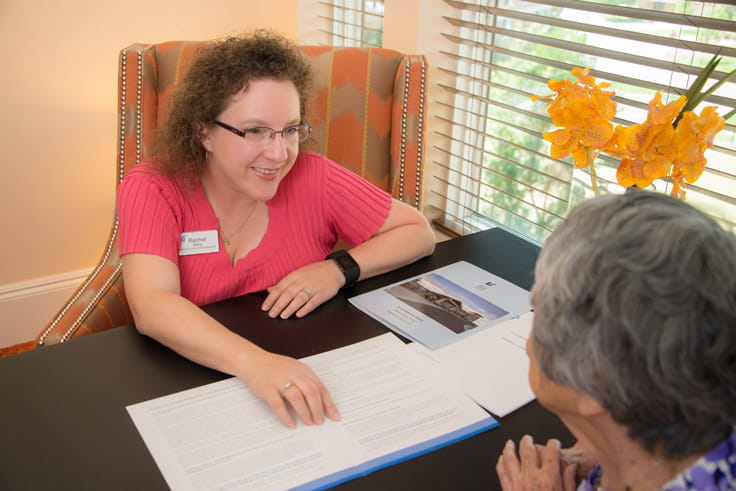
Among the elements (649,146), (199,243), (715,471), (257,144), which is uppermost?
(649,146)

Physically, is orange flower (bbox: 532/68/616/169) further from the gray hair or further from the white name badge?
the white name badge

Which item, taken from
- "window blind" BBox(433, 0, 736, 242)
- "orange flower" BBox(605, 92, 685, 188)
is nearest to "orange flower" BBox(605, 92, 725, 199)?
"orange flower" BBox(605, 92, 685, 188)

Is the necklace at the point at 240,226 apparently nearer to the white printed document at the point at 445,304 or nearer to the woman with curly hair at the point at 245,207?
the woman with curly hair at the point at 245,207

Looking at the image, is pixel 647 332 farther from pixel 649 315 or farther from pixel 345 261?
pixel 345 261

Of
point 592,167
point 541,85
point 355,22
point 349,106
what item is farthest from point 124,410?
point 355,22

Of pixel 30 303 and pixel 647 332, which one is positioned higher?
pixel 647 332

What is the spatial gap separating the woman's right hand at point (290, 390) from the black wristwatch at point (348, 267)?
390 mm

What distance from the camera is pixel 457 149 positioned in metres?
2.42

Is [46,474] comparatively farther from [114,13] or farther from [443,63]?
[114,13]

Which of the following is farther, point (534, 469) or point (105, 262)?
point (105, 262)

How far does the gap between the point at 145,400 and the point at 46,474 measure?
0.18 m

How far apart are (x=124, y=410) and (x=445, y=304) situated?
0.65m

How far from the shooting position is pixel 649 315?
60 cm

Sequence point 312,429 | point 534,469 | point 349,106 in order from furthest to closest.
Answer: point 349,106 → point 312,429 → point 534,469
